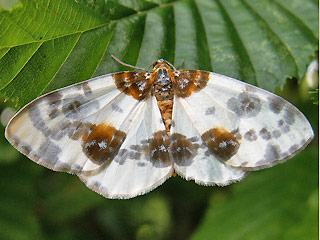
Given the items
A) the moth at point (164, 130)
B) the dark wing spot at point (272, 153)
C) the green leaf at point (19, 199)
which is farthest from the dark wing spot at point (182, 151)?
the green leaf at point (19, 199)

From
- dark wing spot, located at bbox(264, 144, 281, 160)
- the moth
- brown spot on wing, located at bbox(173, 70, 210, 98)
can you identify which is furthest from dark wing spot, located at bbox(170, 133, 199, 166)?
dark wing spot, located at bbox(264, 144, 281, 160)

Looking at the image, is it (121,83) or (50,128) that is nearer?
(50,128)

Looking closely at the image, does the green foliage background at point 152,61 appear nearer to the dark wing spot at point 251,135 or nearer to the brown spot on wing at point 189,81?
the brown spot on wing at point 189,81

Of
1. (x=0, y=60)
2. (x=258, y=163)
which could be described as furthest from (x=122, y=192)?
(x=0, y=60)

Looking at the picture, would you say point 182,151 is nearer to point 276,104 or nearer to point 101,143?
point 101,143

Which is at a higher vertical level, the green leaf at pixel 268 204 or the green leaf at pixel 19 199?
the green leaf at pixel 19 199

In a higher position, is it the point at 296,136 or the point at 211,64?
the point at 211,64

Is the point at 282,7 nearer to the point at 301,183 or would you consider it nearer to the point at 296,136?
the point at 296,136
